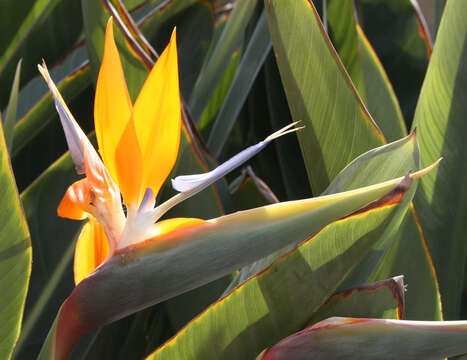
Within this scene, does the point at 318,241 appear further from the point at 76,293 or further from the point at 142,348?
the point at 142,348

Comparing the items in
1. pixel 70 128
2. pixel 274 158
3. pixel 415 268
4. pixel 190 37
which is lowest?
pixel 415 268

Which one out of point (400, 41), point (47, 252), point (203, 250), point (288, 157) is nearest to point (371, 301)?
point (203, 250)

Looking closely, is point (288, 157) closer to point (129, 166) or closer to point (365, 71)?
point (365, 71)

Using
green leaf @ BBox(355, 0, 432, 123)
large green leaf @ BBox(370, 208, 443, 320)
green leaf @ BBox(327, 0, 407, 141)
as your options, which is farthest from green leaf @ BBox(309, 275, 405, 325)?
green leaf @ BBox(355, 0, 432, 123)

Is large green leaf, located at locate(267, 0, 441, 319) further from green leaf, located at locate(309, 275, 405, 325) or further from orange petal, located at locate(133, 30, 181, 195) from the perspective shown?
orange petal, located at locate(133, 30, 181, 195)

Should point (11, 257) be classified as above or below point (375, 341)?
above

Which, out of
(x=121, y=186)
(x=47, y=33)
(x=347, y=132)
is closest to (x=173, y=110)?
(x=121, y=186)
